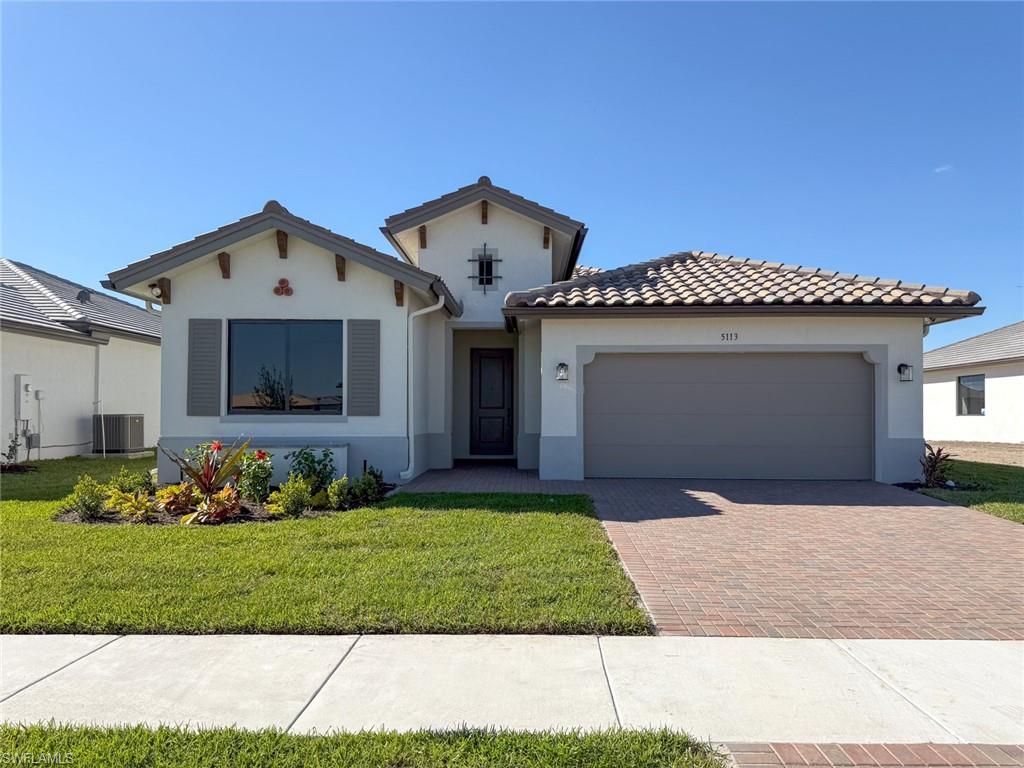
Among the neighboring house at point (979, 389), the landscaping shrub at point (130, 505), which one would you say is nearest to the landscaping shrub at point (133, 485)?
the landscaping shrub at point (130, 505)

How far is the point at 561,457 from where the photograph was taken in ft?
35.9

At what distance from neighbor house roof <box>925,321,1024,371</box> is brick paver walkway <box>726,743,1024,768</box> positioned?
79.0ft

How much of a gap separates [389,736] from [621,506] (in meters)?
6.08

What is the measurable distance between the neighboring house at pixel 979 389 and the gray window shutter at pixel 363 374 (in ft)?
75.9

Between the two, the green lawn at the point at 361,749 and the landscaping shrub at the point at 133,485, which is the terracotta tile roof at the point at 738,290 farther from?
the green lawn at the point at 361,749

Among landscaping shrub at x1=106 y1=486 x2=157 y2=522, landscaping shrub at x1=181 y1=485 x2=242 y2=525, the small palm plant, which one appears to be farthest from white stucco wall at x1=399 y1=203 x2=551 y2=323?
landscaping shrub at x1=106 y1=486 x2=157 y2=522

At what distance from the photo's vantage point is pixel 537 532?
22.3 ft

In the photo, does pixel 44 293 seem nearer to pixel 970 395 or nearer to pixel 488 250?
pixel 488 250

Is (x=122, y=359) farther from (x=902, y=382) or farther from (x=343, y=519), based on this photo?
(x=902, y=382)

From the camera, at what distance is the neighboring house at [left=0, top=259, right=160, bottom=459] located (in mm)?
13695

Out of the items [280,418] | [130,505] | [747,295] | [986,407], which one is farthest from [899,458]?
[986,407]

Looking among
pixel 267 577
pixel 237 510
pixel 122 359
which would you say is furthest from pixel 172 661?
pixel 122 359

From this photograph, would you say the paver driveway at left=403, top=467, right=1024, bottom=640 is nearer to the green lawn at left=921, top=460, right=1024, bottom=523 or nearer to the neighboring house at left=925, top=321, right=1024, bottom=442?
the green lawn at left=921, top=460, right=1024, bottom=523

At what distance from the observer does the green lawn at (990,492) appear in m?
8.47
